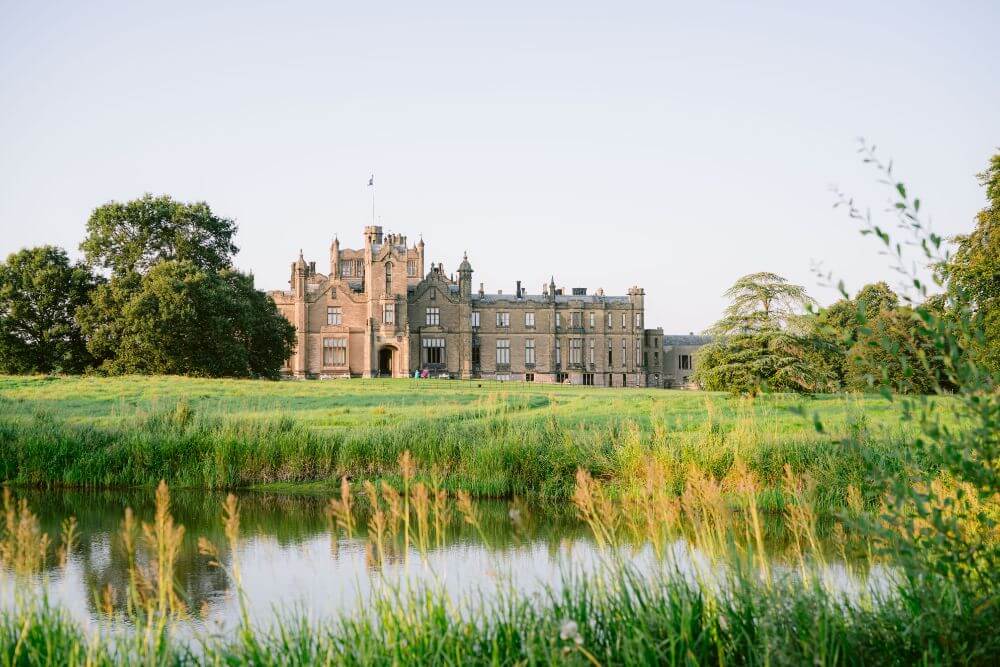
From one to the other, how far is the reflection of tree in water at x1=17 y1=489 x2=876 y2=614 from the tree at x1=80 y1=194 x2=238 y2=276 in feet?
105

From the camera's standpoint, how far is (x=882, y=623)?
482 centimetres

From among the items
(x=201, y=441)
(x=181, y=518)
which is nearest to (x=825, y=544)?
(x=181, y=518)

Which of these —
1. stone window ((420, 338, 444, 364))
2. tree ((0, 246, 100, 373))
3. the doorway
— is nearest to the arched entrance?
the doorway

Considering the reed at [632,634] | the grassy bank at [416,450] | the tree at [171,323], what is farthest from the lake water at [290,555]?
the tree at [171,323]

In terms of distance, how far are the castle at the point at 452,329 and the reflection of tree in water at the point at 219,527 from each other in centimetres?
5365

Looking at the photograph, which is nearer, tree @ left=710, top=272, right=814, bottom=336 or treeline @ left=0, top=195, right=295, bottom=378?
tree @ left=710, top=272, right=814, bottom=336

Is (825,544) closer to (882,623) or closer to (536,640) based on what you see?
(882,623)

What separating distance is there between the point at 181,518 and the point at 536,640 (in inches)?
340

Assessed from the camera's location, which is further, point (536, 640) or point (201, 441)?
point (201, 441)

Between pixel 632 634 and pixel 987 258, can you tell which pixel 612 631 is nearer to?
pixel 632 634

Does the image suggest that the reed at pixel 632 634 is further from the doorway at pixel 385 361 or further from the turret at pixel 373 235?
the turret at pixel 373 235

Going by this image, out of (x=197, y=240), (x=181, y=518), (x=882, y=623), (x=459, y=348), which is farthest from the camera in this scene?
(x=459, y=348)

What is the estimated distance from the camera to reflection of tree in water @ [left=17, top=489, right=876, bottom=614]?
30.9 feet

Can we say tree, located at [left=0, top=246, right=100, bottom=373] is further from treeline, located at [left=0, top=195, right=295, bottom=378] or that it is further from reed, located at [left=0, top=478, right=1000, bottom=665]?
reed, located at [left=0, top=478, right=1000, bottom=665]
